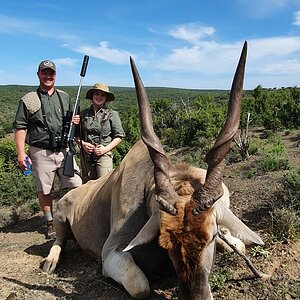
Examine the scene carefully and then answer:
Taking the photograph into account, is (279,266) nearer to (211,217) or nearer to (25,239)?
(211,217)

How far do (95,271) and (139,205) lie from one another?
1.12 meters

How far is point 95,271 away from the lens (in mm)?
5363

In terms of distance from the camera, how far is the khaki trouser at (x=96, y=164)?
25.6 ft

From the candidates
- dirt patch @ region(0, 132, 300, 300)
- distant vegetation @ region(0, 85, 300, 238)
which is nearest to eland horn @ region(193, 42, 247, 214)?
dirt patch @ region(0, 132, 300, 300)

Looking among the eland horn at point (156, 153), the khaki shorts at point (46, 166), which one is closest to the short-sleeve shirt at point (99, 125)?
the khaki shorts at point (46, 166)

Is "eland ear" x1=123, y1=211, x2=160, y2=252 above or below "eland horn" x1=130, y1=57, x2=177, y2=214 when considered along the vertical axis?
below

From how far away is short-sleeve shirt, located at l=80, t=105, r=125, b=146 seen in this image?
300 inches

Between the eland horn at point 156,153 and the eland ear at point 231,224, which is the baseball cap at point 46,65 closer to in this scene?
the eland horn at point 156,153

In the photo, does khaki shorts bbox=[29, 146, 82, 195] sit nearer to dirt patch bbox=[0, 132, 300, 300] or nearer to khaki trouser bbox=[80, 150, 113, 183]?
khaki trouser bbox=[80, 150, 113, 183]

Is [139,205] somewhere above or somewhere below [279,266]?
above

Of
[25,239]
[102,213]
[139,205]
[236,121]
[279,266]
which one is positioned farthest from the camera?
[25,239]

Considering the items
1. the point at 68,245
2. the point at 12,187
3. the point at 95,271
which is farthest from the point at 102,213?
the point at 12,187

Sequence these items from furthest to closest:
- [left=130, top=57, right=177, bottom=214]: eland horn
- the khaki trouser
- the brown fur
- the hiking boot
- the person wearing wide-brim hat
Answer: the khaki trouser < the person wearing wide-brim hat < the hiking boot < [left=130, top=57, right=177, bottom=214]: eland horn < the brown fur

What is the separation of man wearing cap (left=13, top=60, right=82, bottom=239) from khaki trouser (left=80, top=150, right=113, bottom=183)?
0.46m
